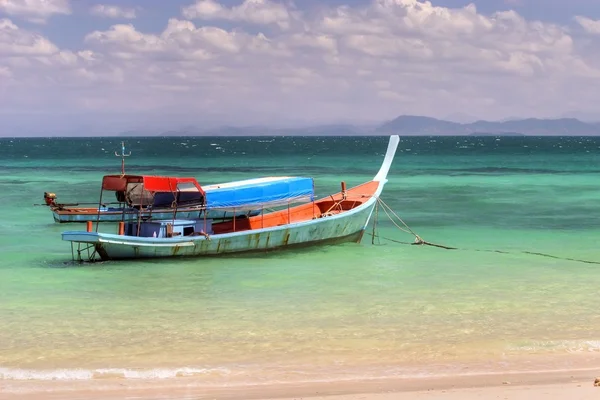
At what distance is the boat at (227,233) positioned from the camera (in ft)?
67.4

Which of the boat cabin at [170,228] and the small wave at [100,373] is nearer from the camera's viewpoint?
the small wave at [100,373]

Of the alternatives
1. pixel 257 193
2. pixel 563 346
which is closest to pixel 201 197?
pixel 257 193

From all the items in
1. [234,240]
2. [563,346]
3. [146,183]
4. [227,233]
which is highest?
[146,183]

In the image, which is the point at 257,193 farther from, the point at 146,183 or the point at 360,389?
the point at 360,389

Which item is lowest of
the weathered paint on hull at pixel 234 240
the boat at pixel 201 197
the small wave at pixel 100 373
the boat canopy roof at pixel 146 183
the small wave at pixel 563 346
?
the small wave at pixel 100 373

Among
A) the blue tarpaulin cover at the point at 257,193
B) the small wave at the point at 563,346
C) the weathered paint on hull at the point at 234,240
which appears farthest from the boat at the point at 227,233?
the small wave at the point at 563,346

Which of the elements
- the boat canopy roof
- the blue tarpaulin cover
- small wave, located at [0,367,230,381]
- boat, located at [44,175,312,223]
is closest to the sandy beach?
small wave, located at [0,367,230,381]

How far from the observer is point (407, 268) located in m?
20.2

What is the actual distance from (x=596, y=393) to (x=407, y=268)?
1118 centimetres

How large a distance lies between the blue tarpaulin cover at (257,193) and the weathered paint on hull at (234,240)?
1.19 m

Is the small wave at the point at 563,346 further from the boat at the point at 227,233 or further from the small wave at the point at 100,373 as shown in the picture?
the boat at the point at 227,233

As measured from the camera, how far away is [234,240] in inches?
846

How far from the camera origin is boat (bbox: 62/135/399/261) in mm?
20531

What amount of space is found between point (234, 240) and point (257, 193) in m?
1.88
